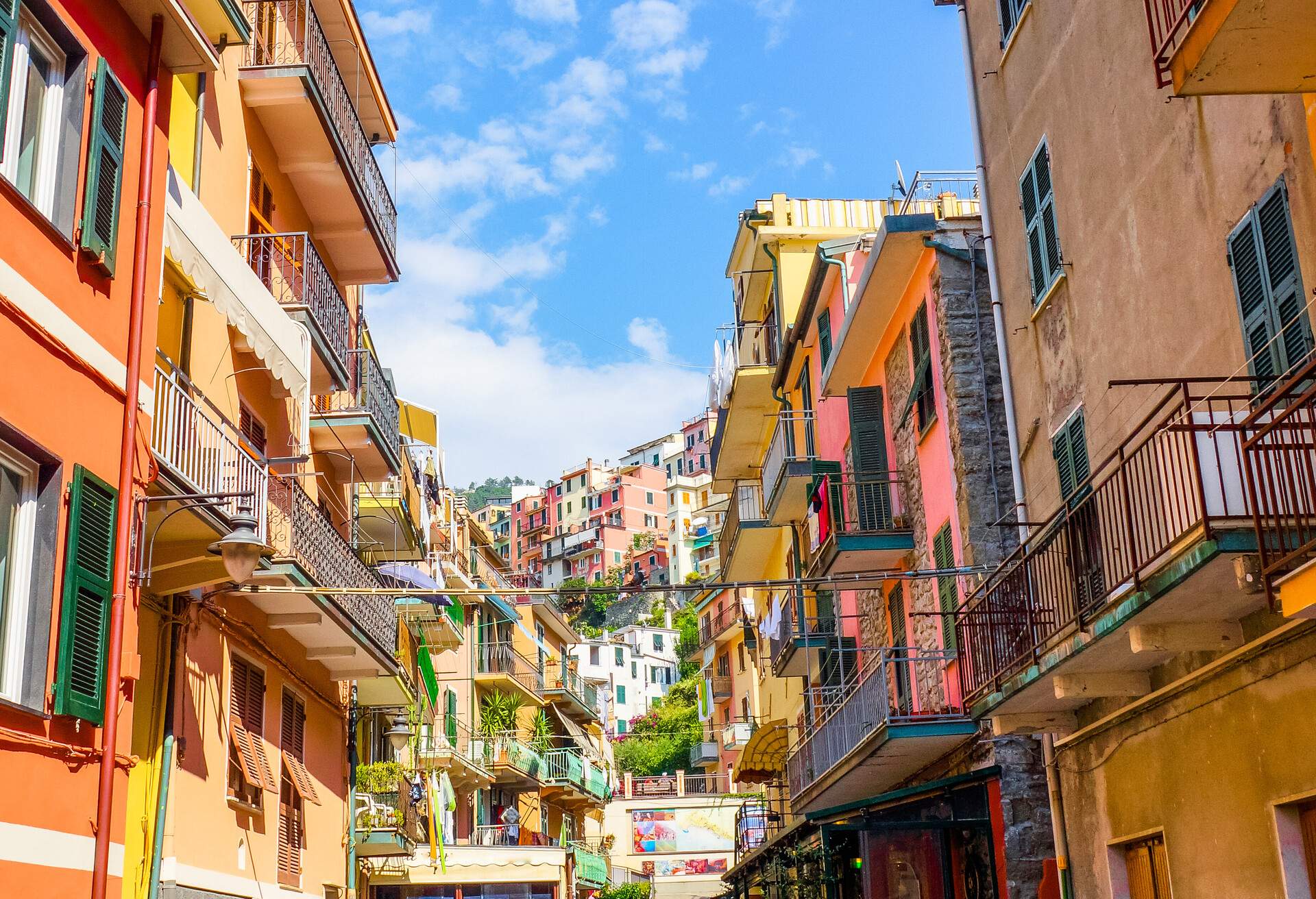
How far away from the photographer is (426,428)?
2641 cm

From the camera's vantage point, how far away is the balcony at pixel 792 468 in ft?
84.7

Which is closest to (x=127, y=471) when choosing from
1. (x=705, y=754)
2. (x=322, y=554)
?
(x=322, y=554)

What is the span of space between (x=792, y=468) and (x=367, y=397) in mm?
8360

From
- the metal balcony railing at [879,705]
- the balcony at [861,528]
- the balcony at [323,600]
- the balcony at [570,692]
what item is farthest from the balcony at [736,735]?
the balcony at [323,600]

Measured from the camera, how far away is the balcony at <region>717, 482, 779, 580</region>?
33.3m

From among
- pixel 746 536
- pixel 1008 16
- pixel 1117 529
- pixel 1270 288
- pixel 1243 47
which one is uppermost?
pixel 1008 16

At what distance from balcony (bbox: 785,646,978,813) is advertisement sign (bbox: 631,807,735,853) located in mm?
33247

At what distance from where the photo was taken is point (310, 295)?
17938 mm

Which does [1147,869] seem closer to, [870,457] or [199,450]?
[199,450]

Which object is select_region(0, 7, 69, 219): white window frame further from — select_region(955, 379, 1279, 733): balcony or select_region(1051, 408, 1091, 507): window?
select_region(1051, 408, 1091, 507): window

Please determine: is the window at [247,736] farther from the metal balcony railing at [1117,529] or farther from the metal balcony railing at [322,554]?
the metal balcony railing at [1117,529]

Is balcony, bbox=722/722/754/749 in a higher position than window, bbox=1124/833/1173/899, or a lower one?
higher

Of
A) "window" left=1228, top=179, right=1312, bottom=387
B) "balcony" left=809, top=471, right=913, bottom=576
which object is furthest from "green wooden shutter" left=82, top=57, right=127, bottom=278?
"balcony" left=809, top=471, right=913, bottom=576

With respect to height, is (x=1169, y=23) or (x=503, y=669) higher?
(x=503, y=669)
